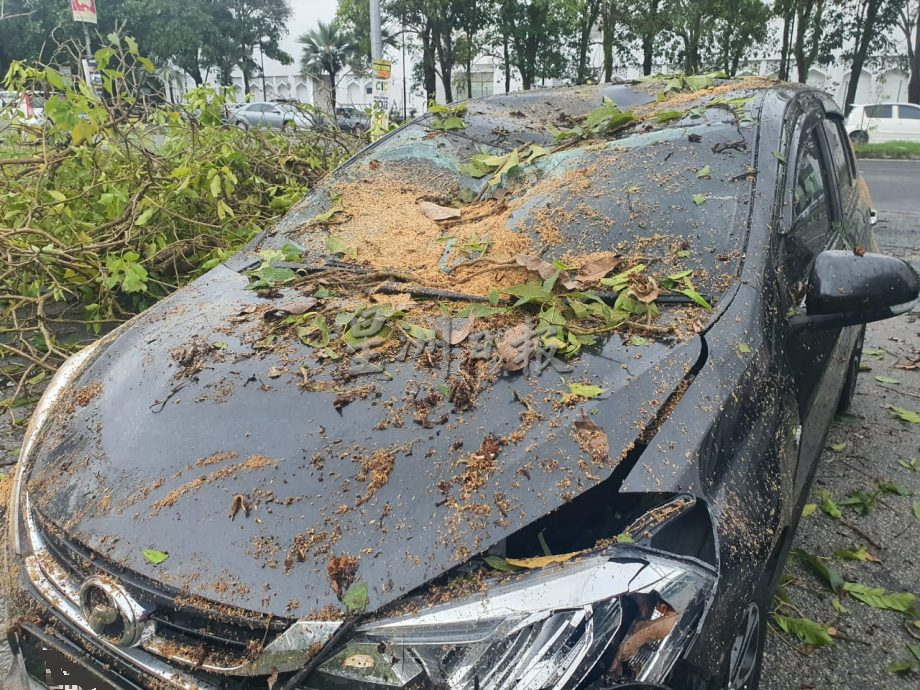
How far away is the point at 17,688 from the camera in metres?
1.59

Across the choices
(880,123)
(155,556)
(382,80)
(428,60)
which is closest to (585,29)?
(428,60)

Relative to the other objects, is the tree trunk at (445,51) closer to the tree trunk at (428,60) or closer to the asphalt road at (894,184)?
the tree trunk at (428,60)

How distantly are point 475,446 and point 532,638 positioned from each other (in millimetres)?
447

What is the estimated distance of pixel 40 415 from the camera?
2.09m

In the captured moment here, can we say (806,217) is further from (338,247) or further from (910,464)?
→ (338,247)

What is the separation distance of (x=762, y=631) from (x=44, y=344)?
4.21m

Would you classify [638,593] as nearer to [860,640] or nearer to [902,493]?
[860,640]

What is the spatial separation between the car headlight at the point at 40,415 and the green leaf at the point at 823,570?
99.1 inches

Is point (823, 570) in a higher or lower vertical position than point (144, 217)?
lower

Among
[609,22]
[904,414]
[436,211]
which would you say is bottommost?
[904,414]

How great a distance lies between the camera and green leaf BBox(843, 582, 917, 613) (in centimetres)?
227

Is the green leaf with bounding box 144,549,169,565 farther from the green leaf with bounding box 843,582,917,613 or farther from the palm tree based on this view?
the palm tree

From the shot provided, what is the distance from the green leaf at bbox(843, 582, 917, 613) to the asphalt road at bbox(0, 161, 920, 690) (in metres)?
0.03

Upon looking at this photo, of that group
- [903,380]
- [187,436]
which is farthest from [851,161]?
[187,436]
